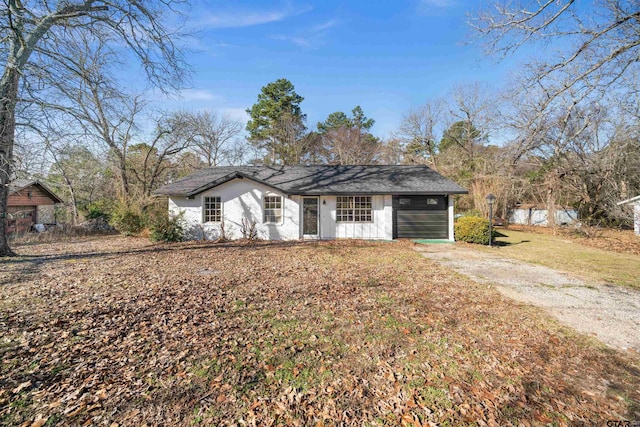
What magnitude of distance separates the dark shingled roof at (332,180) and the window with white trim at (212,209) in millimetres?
727

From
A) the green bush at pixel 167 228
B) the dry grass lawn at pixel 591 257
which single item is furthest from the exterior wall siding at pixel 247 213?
the dry grass lawn at pixel 591 257

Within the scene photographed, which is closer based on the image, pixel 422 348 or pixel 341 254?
pixel 422 348

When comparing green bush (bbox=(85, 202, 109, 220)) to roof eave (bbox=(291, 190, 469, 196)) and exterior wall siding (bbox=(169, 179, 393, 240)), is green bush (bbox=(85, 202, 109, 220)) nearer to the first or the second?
exterior wall siding (bbox=(169, 179, 393, 240))

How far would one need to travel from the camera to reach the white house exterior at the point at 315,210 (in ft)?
43.5

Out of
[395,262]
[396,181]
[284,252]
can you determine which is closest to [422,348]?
[395,262]

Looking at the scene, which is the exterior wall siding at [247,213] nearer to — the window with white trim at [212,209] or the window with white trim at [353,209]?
the window with white trim at [212,209]

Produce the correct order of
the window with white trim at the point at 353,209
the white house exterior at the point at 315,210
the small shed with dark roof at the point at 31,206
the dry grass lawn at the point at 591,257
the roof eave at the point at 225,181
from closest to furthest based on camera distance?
1. the dry grass lawn at the point at 591,257
2. the roof eave at the point at 225,181
3. the white house exterior at the point at 315,210
4. the window with white trim at the point at 353,209
5. the small shed with dark roof at the point at 31,206

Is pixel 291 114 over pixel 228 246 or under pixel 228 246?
over

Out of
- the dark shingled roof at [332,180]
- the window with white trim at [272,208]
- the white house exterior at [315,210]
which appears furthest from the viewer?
the window with white trim at [272,208]

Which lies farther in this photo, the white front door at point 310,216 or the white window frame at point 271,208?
the white front door at point 310,216

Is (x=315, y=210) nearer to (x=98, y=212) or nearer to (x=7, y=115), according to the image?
(x=7, y=115)

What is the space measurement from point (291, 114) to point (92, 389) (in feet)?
91.5

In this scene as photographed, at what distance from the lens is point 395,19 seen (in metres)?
10.5

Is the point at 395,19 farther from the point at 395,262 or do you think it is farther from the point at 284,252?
the point at 284,252
